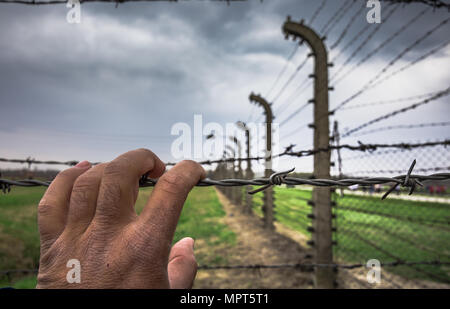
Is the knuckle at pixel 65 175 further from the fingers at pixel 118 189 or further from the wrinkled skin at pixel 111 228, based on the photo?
the fingers at pixel 118 189

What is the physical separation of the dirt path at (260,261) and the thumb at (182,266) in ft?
14.6

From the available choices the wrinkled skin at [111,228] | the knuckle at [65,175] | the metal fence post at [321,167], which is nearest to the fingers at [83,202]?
the wrinkled skin at [111,228]

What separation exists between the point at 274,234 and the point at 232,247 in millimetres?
1932

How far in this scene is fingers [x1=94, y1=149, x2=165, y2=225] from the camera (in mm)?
664

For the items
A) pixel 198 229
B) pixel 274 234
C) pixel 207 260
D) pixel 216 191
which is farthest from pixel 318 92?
pixel 216 191

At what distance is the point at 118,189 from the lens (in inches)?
26.5

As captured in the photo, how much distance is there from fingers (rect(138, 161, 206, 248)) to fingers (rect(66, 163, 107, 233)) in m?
0.16

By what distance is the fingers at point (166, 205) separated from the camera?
0.66 meters

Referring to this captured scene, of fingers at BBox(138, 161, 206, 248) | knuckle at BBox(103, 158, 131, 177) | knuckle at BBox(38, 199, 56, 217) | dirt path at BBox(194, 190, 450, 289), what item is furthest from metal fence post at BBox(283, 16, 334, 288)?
knuckle at BBox(38, 199, 56, 217)

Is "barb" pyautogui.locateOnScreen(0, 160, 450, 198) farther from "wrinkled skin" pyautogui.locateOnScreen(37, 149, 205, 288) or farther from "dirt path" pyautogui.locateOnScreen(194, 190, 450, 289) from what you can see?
"dirt path" pyautogui.locateOnScreen(194, 190, 450, 289)

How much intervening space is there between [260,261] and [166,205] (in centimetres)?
608

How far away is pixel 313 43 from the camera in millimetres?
4363

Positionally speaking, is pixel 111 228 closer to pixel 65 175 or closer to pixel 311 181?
pixel 65 175

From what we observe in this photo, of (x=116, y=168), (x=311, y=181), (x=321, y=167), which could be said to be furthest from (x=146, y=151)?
(x=321, y=167)
